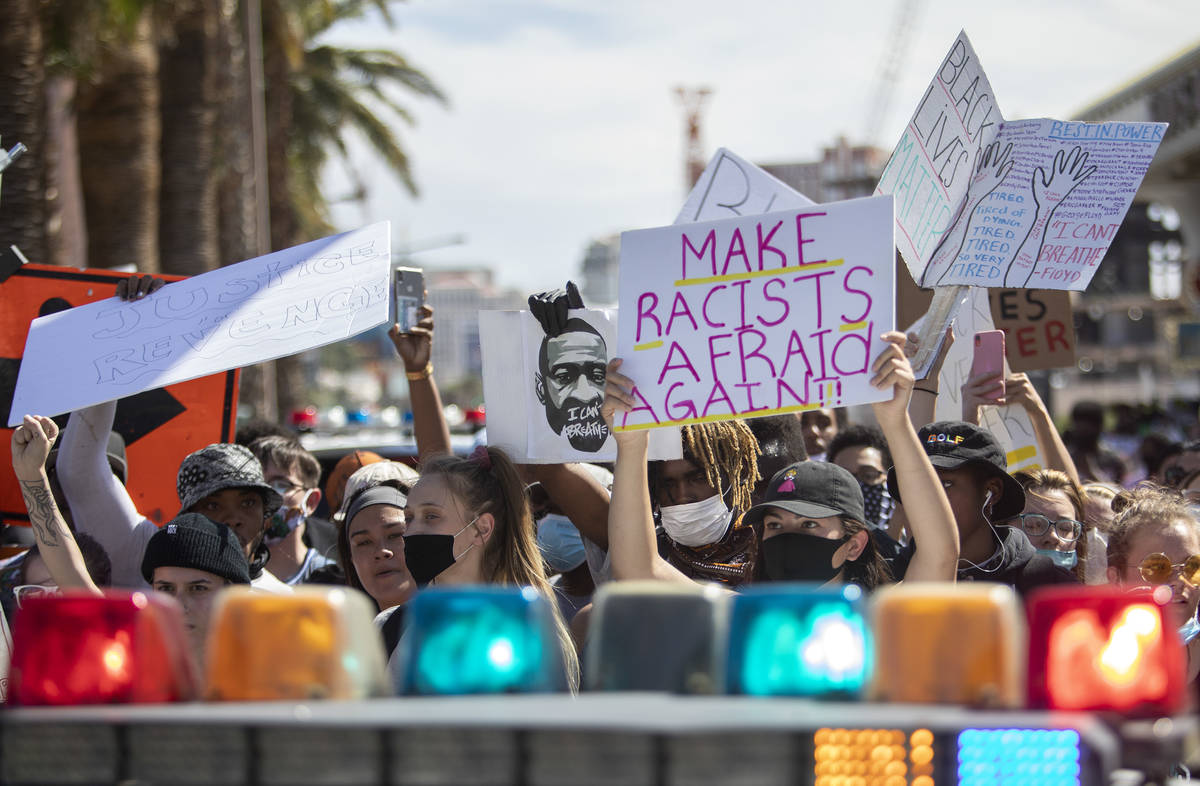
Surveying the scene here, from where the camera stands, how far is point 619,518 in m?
3.27

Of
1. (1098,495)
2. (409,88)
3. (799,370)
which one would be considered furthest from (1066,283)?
(409,88)

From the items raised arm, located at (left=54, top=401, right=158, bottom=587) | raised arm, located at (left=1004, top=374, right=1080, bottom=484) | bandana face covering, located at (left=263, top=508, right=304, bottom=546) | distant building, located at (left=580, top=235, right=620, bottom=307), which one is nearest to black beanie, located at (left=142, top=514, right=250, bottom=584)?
raised arm, located at (left=54, top=401, right=158, bottom=587)

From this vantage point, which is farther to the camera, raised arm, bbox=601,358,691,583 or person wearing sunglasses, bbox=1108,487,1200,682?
person wearing sunglasses, bbox=1108,487,1200,682

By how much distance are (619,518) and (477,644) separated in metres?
1.61

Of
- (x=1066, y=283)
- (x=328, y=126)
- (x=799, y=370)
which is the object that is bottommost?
(x=799, y=370)

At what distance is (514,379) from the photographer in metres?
4.31

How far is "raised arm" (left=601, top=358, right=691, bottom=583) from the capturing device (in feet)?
10.7

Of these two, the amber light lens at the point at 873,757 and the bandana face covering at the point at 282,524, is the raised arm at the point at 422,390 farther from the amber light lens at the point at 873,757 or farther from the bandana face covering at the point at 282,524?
the amber light lens at the point at 873,757

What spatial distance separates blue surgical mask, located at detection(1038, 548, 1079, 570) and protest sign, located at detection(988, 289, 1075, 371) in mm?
2155

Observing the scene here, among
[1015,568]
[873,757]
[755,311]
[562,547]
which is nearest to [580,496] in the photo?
[562,547]

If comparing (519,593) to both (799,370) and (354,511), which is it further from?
(354,511)

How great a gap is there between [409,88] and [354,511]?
18304 mm

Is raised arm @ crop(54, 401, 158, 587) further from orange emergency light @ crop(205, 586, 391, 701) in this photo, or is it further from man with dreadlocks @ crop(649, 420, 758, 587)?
orange emergency light @ crop(205, 586, 391, 701)

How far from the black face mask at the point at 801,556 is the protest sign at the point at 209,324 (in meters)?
1.35
